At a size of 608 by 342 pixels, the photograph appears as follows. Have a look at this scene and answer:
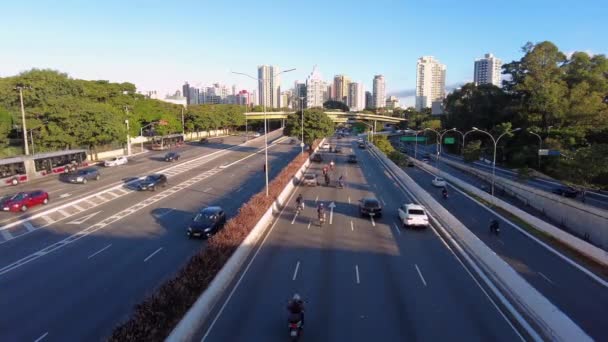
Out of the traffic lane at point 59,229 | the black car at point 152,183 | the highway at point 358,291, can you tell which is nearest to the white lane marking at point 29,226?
the traffic lane at point 59,229

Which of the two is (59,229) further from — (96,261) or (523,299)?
(523,299)

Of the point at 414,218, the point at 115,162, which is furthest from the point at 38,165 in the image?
the point at 414,218

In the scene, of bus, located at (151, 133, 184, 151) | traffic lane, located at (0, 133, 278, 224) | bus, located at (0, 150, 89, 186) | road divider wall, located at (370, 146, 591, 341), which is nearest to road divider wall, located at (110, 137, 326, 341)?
road divider wall, located at (370, 146, 591, 341)

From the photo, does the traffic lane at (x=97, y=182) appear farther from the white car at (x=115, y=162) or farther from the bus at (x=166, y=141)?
the bus at (x=166, y=141)

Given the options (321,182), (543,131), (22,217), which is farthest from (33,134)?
(543,131)

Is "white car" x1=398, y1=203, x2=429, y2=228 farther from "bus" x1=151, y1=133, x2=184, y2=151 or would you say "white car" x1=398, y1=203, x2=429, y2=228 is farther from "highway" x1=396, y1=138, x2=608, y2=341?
"bus" x1=151, y1=133, x2=184, y2=151

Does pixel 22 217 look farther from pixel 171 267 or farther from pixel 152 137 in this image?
pixel 152 137
